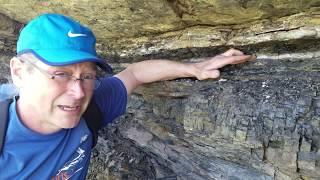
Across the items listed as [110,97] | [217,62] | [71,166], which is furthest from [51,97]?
[217,62]

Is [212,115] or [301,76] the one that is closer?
[301,76]

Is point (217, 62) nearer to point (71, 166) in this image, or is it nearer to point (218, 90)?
point (218, 90)

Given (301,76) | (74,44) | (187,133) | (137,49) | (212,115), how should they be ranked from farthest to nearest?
1. (137,49)
2. (187,133)
3. (212,115)
4. (301,76)
5. (74,44)

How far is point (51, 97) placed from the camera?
11.3 feet

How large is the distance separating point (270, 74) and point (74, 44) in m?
1.97

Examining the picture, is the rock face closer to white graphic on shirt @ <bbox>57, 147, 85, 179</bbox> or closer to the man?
the man

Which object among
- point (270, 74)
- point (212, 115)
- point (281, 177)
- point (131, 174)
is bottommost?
point (131, 174)

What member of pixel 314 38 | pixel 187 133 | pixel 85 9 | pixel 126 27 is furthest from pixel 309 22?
pixel 85 9

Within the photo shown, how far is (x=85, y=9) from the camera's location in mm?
5051

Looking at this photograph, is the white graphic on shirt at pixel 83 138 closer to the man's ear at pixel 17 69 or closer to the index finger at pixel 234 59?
the man's ear at pixel 17 69

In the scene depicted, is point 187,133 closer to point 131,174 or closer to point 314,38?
point 131,174

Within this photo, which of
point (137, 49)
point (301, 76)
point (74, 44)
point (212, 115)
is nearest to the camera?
point (74, 44)

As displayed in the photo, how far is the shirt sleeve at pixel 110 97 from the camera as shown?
14.7 ft

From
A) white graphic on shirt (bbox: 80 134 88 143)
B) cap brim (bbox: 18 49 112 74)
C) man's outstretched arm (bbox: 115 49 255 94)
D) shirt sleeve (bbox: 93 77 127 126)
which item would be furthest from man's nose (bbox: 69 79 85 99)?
man's outstretched arm (bbox: 115 49 255 94)
